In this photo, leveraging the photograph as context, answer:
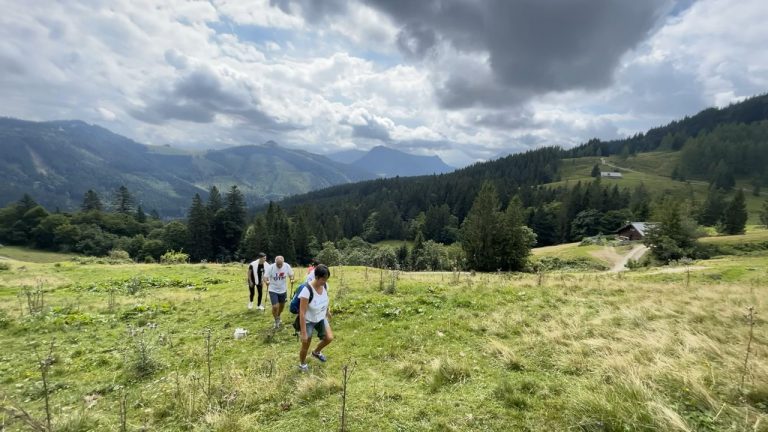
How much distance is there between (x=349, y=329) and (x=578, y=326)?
21.2ft

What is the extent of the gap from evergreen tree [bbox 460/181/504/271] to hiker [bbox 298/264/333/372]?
42655mm

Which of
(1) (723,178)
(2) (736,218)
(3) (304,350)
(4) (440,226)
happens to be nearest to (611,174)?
(1) (723,178)

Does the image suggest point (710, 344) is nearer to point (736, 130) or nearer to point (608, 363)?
point (608, 363)

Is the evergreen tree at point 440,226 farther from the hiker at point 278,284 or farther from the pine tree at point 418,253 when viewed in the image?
the hiker at point 278,284

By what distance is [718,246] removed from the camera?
2015 inches

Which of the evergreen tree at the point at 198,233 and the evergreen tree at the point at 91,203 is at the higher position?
the evergreen tree at the point at 91,203

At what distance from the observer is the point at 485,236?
1940 inches

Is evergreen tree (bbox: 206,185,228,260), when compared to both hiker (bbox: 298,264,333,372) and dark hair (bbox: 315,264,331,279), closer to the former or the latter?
hiker (bbox: 298,264,333,372)

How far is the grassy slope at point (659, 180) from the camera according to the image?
127188 millimetres

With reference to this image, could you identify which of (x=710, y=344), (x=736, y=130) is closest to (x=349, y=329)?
(x=710, y=344)

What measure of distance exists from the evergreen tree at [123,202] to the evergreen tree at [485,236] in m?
118

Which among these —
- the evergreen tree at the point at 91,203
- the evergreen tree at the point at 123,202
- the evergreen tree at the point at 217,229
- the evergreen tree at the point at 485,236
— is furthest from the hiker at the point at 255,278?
the evergreen tree at the point at 123,202

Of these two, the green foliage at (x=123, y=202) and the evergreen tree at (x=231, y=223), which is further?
the green foliage at (x=123, y=202)

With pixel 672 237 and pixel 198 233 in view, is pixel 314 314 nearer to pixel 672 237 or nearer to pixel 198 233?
pixel 672 237
